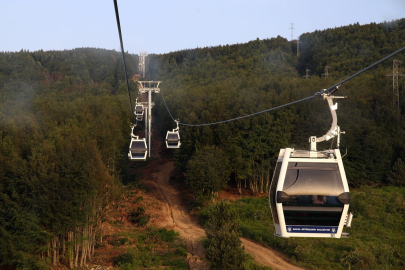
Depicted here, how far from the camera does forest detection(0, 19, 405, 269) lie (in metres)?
20.7

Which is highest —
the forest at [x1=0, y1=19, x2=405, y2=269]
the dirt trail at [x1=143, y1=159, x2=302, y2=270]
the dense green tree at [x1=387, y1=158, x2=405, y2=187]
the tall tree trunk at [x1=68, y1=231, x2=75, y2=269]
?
the forest at [x1=0, y1=19, x2=405, y2=269]

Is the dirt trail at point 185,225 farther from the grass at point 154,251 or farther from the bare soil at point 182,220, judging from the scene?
the grass at point 154,251

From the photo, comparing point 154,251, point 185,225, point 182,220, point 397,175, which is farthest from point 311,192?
point 397,175

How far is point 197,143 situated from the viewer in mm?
35531

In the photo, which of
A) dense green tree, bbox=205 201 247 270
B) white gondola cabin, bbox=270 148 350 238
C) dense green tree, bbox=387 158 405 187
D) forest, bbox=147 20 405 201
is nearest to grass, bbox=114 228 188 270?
dense green tree, bbox=205 201 247 270

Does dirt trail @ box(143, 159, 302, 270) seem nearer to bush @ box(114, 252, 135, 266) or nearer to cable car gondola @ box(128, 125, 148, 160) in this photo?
bush @ box(114, 252, 135, 266)

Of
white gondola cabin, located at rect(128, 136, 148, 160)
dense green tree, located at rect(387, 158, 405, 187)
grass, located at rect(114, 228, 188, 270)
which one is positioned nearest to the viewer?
grass, located at rect(114, 228, 188, 270)

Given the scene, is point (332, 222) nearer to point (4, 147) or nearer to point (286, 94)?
point (4, 147)

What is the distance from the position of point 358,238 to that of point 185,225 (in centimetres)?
1166

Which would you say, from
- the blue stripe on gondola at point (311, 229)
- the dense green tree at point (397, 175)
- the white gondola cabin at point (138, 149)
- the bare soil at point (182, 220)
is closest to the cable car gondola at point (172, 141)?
the white gondola cabin at point (138, 149)

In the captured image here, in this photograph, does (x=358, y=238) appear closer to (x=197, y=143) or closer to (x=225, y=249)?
(x=225, y=249)

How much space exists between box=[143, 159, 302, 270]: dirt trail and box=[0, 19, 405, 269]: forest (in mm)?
1243

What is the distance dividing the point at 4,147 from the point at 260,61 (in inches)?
2427

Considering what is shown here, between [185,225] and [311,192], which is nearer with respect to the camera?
[311,192]
